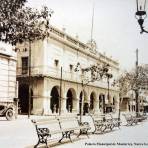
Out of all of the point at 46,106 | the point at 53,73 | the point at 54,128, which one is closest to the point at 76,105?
the point at 53,73

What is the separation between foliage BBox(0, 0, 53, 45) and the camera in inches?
278

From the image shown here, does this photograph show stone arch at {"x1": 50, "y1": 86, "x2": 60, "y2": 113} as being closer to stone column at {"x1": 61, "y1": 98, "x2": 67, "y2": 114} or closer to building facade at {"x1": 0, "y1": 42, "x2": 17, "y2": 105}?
stone column at {"x1": 61, "y1": 98, "x2": 67, "y2": 114}

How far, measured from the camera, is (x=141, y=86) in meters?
24.7

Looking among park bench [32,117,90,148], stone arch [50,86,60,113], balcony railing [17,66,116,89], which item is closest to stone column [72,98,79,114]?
balcony railing [17,66,116,89]

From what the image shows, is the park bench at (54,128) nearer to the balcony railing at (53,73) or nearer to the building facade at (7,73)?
the building facade at (7,73)

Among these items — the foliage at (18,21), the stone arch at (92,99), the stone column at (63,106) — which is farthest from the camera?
the stone arch at (92,99)

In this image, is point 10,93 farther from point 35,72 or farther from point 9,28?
point 9,28

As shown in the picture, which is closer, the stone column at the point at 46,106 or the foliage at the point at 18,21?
the foliage at the point at 18,21

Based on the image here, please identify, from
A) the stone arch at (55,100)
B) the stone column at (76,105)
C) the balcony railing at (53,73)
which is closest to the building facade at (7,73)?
the balcony railing at (53,73)

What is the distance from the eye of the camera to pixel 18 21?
24.8 ft

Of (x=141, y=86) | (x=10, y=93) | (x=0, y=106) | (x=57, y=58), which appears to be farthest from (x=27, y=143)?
(x=57, y=58)

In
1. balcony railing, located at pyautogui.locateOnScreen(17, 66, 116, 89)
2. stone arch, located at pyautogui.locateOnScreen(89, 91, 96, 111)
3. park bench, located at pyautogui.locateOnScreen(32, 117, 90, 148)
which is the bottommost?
park bench, located at pyautogui.locateOnScreen(32, 117, 90, 148)

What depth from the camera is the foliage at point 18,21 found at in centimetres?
706

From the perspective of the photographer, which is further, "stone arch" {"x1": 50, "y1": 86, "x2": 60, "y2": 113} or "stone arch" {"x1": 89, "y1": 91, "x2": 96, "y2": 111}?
"stone arch" {"x1": 89, "y1": 91, "x2": 96, "y2": 111}
